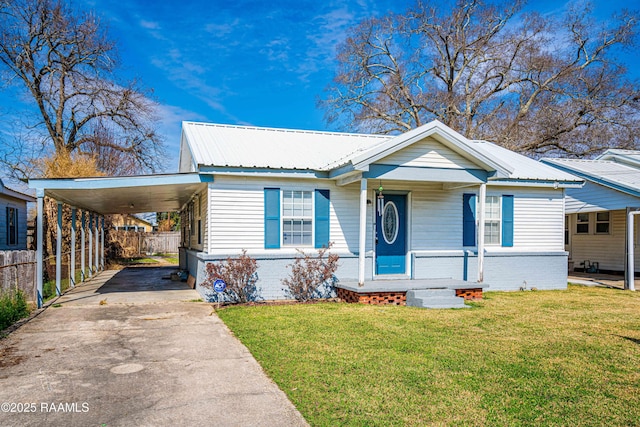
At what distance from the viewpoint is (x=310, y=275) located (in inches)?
434

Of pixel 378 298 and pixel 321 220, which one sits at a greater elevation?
pixel 321 220

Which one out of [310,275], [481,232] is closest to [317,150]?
[310,275]

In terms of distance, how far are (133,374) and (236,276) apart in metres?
4.95

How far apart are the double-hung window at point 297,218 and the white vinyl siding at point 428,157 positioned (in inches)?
84.0

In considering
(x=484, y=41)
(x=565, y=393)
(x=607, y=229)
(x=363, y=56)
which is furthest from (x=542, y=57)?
(x=565, y=393)

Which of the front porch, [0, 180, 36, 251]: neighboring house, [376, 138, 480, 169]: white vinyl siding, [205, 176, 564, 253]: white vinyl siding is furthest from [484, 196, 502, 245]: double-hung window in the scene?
[0, 180, 36, 251]: neighboring house

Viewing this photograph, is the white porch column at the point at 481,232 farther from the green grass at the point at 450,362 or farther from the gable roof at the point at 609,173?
the gable roof at the point at 609,173

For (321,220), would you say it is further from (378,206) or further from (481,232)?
(481,232)

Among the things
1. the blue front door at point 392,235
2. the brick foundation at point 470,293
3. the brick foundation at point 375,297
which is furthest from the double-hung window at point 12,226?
the brick foundation at point 470,293

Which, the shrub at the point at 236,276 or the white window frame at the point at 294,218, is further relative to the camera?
the white window frame at the point at 294,218

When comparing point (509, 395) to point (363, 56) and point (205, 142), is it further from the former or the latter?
point (363, 56)

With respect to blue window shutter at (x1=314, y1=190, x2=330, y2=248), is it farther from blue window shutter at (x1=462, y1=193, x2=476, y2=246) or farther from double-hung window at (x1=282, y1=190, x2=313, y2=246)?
blue window shutter at (x1=462, y1=193, x2=476, y2=246)

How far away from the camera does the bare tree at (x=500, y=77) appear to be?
89.6 ft

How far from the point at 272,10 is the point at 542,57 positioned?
1814 cm
